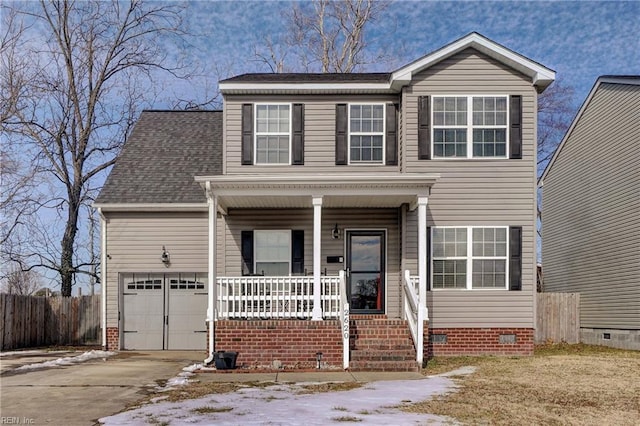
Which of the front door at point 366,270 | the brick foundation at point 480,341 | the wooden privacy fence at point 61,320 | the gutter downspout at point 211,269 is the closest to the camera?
the gutter downspout at point 211,269

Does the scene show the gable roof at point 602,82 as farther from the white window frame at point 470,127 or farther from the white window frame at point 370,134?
the white window frame at point 370,134

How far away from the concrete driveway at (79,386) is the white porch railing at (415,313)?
14.4ft

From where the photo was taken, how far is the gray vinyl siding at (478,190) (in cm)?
1295

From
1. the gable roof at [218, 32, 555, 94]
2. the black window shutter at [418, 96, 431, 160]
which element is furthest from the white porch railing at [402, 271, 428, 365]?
the gable roof at [218, 32, 555, 94]

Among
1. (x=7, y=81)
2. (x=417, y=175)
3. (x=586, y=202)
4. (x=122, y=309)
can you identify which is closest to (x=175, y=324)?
(x=122, y=309)

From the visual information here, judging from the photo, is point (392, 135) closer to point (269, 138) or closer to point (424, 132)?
point (424, 132)

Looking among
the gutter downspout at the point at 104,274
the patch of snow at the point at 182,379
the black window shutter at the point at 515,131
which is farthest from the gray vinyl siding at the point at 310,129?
the patch of snow at the point at 182,379

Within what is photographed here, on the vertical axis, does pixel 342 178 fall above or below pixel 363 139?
below

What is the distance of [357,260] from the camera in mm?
13789

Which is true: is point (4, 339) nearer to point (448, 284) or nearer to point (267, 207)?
point (267, 207)

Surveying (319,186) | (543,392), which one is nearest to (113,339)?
(319,186)

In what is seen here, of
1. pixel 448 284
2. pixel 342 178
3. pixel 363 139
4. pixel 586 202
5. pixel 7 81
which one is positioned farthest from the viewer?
pixel 7 81

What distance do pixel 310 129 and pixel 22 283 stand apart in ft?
89.4

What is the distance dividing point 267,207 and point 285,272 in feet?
5.04
